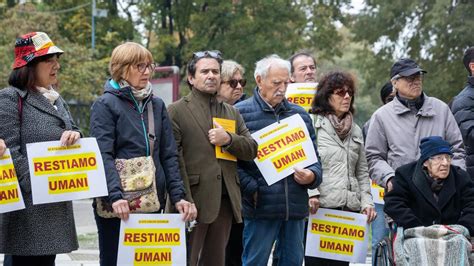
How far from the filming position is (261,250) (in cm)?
748

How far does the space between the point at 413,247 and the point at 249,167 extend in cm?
145

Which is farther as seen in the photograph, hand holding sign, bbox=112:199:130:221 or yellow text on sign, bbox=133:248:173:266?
yellow text on sign, bbox=133:248:173:266

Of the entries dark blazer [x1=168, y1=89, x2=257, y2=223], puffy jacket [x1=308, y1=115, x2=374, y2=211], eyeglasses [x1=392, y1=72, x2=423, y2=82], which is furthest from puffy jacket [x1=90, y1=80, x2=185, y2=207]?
eyeglasses [x1=392, y1=72, x2=423, y2=82]

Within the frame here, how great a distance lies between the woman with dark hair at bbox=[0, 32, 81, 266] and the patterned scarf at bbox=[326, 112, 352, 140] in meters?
2.51

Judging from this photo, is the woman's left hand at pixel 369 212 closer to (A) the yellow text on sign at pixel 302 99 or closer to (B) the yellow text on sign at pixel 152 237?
(A) the yellow text on sign at pixel 302 99

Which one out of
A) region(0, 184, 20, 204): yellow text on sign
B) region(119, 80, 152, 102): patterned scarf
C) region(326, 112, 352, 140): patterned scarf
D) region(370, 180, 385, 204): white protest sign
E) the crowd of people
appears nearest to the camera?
region(0, 184, 20, 204): yellow text on sign

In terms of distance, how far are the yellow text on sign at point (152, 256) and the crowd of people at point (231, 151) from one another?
0.53 feet

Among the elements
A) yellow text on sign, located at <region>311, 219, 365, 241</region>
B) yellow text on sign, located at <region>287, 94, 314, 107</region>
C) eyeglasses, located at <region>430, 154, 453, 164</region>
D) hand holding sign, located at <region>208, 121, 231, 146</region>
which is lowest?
yellow text on sign, located at <region>311, 219, 365, 241</region>

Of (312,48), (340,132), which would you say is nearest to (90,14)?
(312,48)

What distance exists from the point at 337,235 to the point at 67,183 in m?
2.61

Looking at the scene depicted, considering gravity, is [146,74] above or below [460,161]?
above

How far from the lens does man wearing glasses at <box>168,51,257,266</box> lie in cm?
693

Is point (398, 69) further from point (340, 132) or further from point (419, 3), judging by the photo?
point (419, 3)

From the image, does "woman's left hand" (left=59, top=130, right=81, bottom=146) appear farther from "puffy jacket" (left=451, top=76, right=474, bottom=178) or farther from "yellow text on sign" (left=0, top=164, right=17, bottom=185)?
"puffy jacket" (left=451, top=76, right=474, bottom=178)
